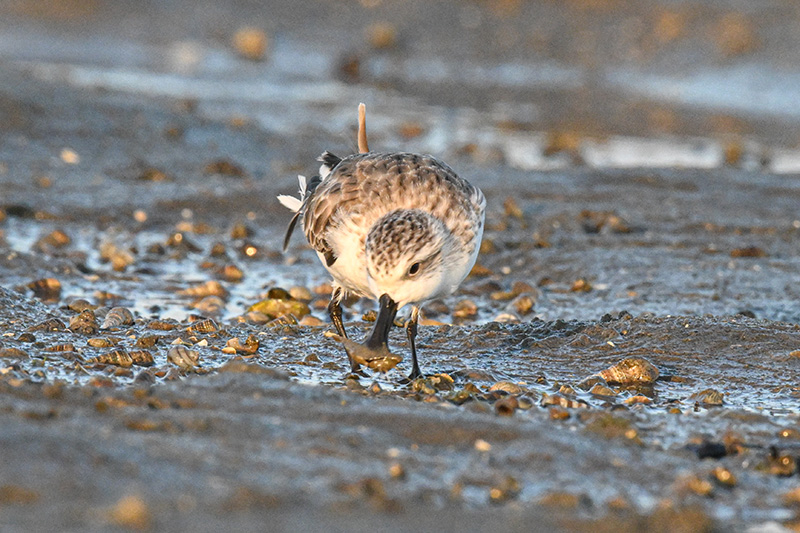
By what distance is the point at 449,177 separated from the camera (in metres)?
5.93

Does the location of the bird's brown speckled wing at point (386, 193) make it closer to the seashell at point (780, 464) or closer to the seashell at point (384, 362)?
the seashell at point (384, 362)

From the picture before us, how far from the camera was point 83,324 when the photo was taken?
630 centimetres

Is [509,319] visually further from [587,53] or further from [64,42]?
[64,42]

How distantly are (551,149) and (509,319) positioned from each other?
21.5 feet

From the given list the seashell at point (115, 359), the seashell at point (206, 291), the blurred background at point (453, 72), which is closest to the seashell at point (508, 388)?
the seashell at point (115, 359)

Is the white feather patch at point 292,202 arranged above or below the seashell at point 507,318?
above

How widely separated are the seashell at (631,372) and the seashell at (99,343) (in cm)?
273

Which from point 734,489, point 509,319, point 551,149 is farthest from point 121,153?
point 734,489

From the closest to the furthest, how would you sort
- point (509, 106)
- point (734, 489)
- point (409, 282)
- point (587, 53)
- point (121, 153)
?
point (734, 489), point (409, 282), point (121, 153), point (509, 106), point (587, 53)

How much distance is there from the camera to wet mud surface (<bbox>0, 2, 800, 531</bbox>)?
387 cm

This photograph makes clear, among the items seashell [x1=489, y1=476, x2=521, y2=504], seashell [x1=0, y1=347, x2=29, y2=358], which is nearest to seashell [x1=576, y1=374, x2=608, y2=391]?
seashell [x1=489, y1=476, x2=521, y2=504]

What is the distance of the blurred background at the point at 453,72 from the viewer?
13.8 metres

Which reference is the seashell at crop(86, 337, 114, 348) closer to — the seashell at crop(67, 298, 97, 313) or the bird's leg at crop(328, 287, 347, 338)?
the seashell at crop(67, 298, 97, 313)

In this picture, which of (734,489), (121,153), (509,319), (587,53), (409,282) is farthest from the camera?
(587,53)
